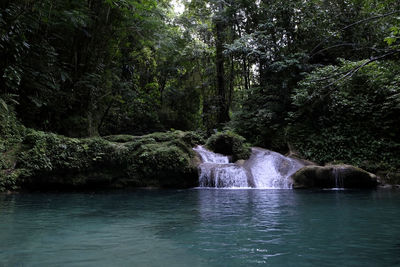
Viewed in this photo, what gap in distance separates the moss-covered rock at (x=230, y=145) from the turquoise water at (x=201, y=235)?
6.81 metres

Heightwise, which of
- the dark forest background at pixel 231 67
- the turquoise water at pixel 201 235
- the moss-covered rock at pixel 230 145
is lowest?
the turquoise water at pixel 201 235

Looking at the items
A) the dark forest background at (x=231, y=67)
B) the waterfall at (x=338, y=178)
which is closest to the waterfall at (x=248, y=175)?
the waterfall at (x=338, y=178)

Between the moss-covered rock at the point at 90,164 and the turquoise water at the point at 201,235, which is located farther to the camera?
the moss-covered rock at the point at 90,164

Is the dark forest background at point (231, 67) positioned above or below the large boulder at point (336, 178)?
above

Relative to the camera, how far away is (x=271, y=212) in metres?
5.74

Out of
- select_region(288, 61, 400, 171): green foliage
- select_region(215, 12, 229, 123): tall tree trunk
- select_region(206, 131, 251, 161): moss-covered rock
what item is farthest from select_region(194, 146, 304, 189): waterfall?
select_region(215, 12, 229, 123): tall tree trunk

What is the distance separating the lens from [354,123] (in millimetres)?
13492

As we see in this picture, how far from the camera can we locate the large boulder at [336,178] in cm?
1040

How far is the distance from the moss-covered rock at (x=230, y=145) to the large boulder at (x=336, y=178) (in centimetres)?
321

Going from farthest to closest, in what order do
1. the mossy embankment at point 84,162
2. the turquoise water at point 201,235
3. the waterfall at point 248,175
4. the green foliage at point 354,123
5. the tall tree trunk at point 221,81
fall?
1. the tall tree trunk at point 221,81
2. the green foliage at point 354,123
3. the waterfall at point 248,175
4. the mossy embankment at point 84,162
5. the turquoise water at point 201,235

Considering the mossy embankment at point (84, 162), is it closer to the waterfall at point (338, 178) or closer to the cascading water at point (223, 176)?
the cascading water at point (223, 176)

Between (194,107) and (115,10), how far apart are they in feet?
41.3

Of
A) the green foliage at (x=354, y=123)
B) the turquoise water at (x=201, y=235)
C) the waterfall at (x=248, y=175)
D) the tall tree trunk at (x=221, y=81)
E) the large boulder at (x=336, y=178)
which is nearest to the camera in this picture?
the turquoise water at (x=201, y=235)

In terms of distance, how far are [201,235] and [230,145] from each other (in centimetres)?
1004
